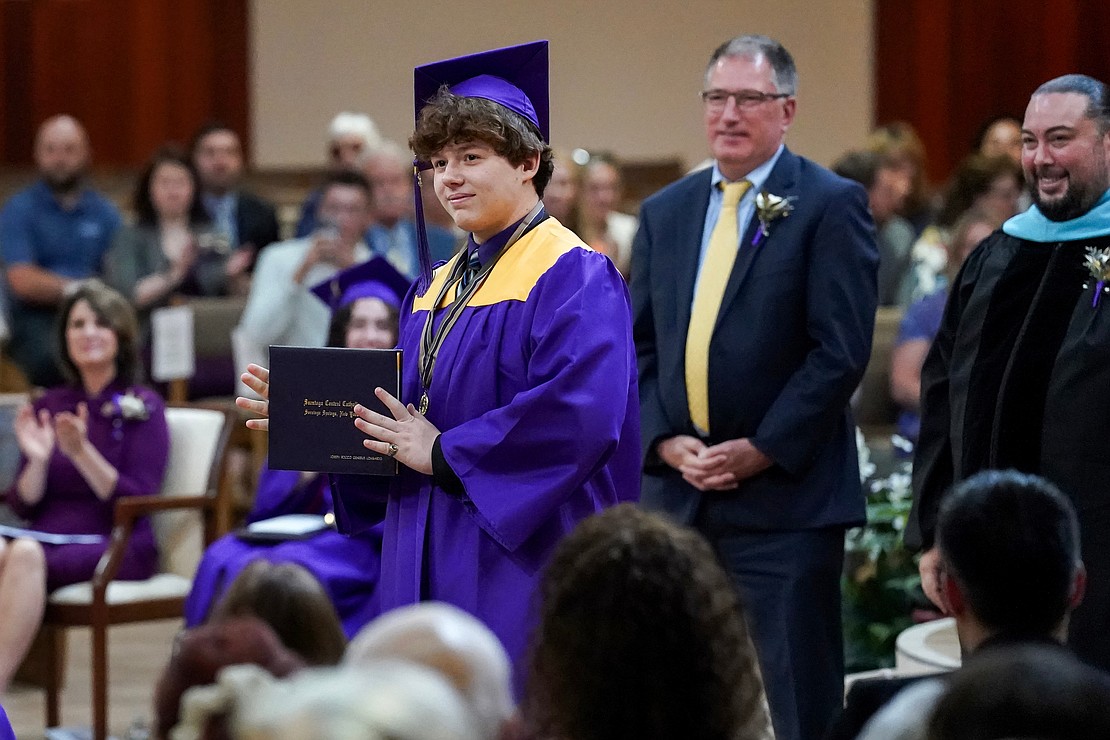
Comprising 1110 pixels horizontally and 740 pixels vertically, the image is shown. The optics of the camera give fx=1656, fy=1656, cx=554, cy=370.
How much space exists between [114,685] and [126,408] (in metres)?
1.06

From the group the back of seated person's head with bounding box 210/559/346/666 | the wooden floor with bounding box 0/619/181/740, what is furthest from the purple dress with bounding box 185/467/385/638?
the back of seated person's head with bounding box 210/559/346/666

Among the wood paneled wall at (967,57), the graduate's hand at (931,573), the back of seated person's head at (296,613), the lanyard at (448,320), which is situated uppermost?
the wood paneled wall at (967,57)

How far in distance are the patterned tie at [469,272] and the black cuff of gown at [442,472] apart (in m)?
0.33

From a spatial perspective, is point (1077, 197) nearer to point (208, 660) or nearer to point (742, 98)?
point (742, 98)

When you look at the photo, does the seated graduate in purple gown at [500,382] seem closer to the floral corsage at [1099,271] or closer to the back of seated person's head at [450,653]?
the floral corsage at [1099,271]

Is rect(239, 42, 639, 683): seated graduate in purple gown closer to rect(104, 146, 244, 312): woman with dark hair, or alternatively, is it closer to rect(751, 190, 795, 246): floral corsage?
rect(751, 190, 795, 246): floral corsage

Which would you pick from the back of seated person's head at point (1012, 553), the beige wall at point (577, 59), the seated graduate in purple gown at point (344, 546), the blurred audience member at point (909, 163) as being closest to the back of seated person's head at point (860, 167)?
the blurred audience member at point (909, 163)

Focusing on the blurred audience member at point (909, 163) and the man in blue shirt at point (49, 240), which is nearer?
the man in blue shirt at point (49, 240)

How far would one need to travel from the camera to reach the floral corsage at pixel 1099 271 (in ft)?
10.6

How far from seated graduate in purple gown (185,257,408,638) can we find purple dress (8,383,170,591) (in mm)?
411

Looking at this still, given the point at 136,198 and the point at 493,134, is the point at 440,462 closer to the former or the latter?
the point at 493,134

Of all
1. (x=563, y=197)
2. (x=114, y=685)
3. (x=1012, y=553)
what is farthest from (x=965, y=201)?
(x=1012, y=553)

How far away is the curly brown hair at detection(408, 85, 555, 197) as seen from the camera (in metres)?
3.04

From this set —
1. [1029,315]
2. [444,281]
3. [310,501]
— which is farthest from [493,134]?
[310,501]
